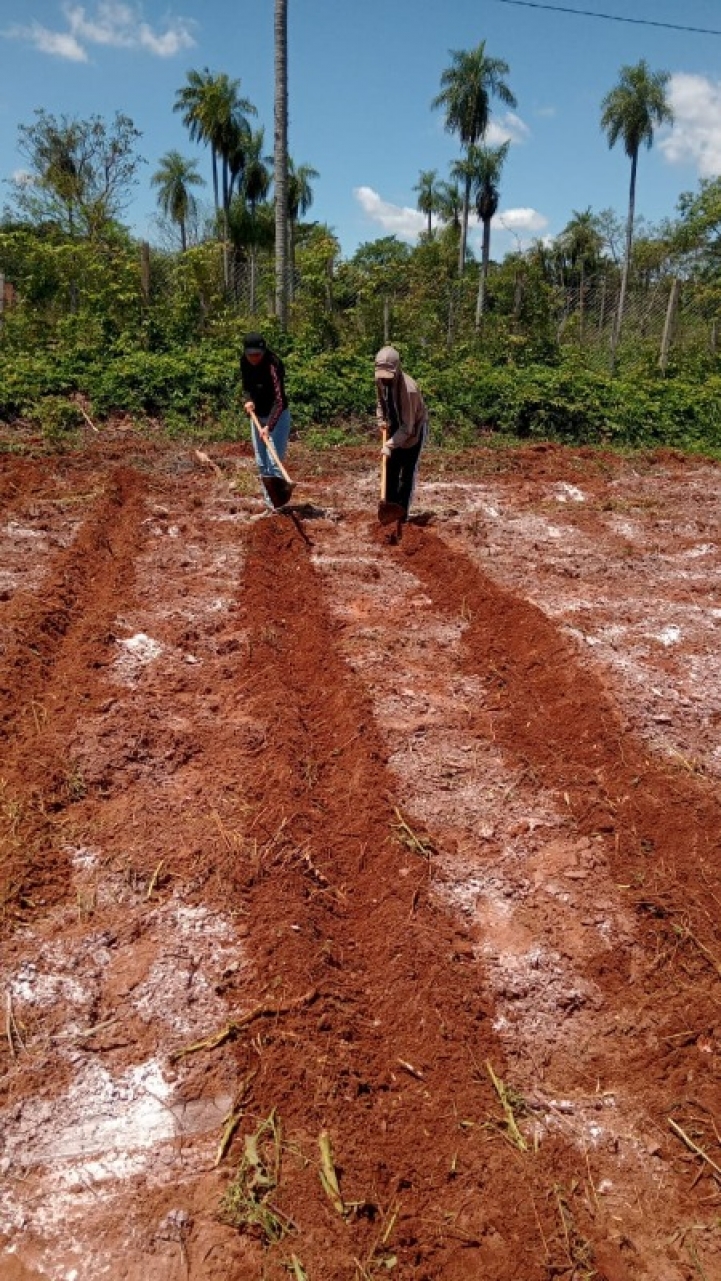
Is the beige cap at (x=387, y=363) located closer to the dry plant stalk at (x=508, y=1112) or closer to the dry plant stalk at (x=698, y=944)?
the dry plant stalk at (x=698, y=944)

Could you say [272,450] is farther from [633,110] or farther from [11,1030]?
[633,110]

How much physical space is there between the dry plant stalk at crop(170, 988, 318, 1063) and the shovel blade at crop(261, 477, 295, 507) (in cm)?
593

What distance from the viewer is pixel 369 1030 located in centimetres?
267

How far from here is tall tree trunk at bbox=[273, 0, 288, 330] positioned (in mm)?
13039

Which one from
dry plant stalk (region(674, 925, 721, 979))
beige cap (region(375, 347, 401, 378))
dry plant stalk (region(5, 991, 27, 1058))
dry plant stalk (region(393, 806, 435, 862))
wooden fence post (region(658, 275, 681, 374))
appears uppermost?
wooden fence post (region(658, 275, 681, 374))

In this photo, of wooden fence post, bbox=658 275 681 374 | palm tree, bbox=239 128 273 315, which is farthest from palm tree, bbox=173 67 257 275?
wooden fence post, bbox=658 275 681 374

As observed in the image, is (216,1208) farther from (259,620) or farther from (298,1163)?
(259,620)

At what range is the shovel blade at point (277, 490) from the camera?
8074 mm

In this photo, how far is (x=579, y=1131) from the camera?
240 centimetres

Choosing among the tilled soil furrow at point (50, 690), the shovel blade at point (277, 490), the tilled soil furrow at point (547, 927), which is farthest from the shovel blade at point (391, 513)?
the tilled soil furrow at point (547, 927)

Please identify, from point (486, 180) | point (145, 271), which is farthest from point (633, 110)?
point (145, 271)

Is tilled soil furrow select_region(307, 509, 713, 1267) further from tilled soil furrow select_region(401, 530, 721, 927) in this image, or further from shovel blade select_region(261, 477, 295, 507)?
shovel blade select_region(261, 477, 295, 507)

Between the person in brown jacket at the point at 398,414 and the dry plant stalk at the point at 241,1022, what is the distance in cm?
546

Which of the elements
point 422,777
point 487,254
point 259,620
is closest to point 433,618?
point 259,620
